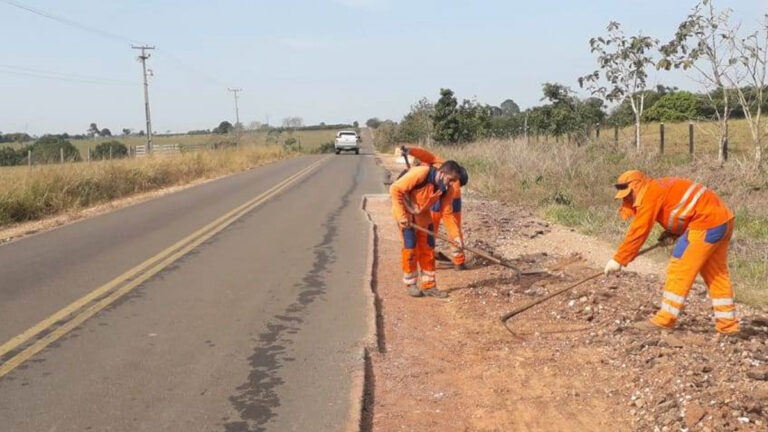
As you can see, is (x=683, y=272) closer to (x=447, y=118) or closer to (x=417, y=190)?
(x=417, y=190)

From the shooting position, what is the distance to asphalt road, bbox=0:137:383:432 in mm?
4281

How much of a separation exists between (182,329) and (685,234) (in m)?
4.18

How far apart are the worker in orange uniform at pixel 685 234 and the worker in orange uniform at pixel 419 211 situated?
2.19 m

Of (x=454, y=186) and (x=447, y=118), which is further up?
(x=447, y=118)

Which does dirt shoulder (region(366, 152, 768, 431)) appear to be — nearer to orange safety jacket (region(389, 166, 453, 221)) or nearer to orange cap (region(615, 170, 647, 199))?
orange safety jacket (region(389, 166, 453, 221))

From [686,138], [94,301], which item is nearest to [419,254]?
[94,301]

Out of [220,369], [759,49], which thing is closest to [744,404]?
[220,369]

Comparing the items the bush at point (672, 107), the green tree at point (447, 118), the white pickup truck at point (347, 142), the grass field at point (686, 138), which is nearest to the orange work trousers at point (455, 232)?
the grass field at point (686, 138)

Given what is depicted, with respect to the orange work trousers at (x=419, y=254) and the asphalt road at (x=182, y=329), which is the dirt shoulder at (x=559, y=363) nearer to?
the orange work trousers at (x=419, y=254)

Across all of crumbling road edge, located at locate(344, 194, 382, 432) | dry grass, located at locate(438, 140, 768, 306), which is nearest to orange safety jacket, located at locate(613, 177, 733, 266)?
dry grass, located at locate(438, 140, 768, 306)

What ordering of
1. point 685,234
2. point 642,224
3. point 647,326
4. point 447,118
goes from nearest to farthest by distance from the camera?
point 642,224, point 685,234, point 647,326, point 447,118

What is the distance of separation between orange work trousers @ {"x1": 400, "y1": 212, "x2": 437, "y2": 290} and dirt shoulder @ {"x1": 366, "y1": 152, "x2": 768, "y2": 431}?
0.72ft

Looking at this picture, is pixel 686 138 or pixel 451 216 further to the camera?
pixel 686 138

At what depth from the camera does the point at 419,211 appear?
7.33 metres
